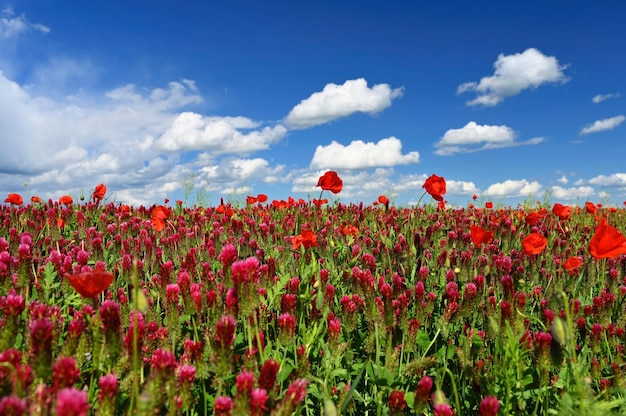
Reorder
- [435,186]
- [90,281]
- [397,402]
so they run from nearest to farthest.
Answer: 1. [90,281]
2. [397,402]
3. [435,186]

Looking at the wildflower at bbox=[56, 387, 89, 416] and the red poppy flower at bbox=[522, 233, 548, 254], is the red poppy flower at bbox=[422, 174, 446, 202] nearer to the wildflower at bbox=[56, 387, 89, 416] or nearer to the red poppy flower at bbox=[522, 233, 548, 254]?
the red poppy flower at bbox=[522, 233, 548, 254]

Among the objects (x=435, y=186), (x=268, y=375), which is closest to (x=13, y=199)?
(x=435, y=186)

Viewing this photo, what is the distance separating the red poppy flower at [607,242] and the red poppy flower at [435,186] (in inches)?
91.0

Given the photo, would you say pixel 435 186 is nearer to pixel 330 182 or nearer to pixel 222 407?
pixel 330 182

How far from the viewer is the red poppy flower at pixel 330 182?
17.1ft

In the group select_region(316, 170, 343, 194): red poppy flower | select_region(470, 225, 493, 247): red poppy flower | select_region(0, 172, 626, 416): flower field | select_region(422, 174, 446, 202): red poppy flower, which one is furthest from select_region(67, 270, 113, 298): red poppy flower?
select_region(422, 174, 446, 202): red poppy flower

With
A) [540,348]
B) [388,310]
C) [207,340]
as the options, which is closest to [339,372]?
[388,310]

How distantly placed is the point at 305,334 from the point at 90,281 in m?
1.22

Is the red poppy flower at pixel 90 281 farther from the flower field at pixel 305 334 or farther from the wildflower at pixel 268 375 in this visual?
the wildflower at pixel 268 375

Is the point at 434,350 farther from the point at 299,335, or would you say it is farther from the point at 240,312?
the point at 240,312

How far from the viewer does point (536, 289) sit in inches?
154

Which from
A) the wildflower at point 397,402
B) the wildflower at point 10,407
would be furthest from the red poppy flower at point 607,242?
the wildflower at point 10,407

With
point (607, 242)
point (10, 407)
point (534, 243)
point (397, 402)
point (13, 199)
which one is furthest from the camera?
point (13, 199)

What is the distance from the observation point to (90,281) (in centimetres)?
166
